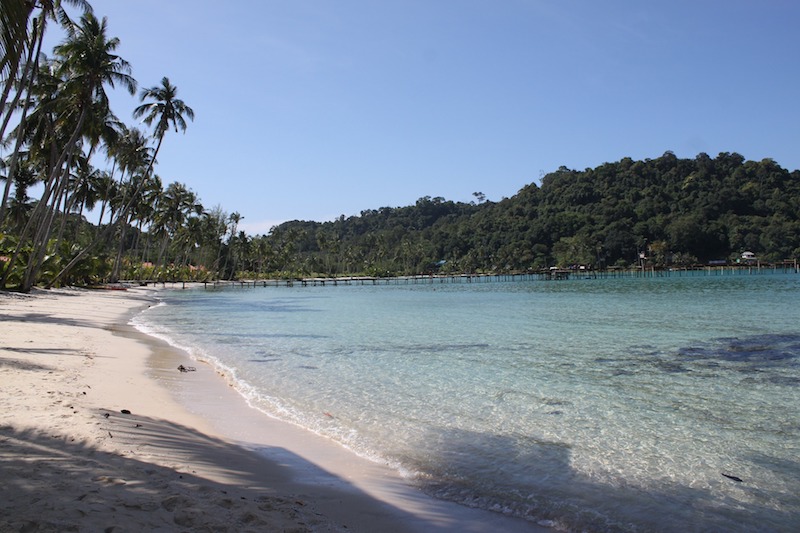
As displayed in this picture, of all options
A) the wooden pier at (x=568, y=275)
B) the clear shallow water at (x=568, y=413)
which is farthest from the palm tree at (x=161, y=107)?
the wooden pier at (x=568, y=275)

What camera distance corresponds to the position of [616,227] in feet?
374

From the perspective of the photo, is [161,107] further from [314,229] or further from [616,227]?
[314,229]

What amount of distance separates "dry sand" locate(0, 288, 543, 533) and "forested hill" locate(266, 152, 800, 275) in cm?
10059

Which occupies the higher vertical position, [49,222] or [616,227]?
[616,227]

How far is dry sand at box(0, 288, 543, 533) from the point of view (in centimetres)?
322

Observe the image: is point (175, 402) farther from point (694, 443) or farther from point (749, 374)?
point (749, 374)

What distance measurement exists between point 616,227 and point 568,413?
380 feet

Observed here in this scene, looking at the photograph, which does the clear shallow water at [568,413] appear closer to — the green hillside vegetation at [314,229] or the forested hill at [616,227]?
the green hillside vegetation at [314,229]

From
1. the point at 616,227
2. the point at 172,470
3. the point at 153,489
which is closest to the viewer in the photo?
the point at 153,489

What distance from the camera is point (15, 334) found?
11.6 meters

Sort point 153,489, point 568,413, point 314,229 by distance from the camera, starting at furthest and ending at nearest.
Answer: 1. point 314,229
2. point 568,413
3. point 153,489

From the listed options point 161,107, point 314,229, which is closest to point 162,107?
point 161,107

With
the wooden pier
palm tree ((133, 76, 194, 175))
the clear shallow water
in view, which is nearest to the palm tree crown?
palm tree ((133, 76, 194, 175))

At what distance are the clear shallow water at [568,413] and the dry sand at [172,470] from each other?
501 millimetres
